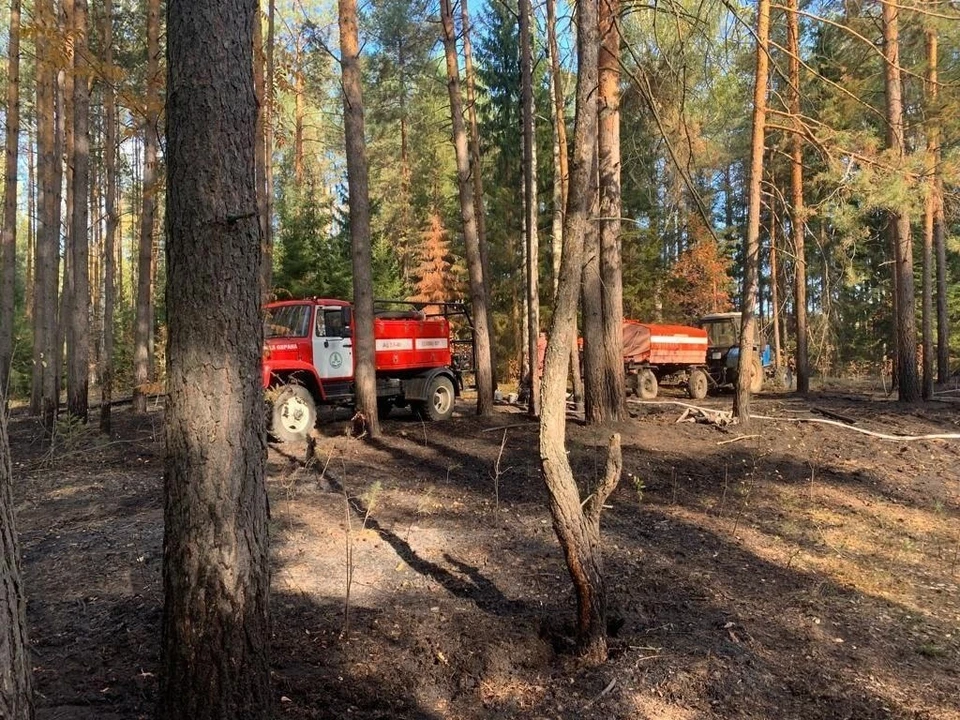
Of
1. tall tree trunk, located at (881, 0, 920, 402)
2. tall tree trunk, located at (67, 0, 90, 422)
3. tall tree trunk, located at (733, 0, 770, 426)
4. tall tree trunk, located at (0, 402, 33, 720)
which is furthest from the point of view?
tall tree trunk, located at (881, 0, 920, 402)

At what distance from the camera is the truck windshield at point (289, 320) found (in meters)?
10.5

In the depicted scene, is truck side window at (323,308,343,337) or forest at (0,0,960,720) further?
truck side window at (323,308,343,337)

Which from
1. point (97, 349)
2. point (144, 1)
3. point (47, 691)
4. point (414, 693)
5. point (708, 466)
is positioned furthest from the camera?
point (97, 349)

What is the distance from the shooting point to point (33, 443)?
393 inches

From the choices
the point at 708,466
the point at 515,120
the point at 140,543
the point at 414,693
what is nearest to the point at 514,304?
the point at 515,120

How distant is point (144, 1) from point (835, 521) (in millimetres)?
15619

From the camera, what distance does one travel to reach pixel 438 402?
1278cm

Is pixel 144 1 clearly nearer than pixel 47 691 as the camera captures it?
No

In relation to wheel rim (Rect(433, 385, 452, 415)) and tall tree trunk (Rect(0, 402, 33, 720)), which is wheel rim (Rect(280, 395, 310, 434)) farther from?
tall tree trunk (Rect(0, 402, 33, 720))

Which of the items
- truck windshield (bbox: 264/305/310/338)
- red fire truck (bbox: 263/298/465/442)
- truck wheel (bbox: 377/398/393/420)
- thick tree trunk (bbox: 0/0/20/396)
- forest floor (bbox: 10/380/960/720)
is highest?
thick tree trunk (bbox: 0/0/20/396)

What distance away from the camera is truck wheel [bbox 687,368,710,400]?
18141mm

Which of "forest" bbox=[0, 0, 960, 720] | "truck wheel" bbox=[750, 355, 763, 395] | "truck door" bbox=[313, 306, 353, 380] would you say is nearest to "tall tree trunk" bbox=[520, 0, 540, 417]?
"forest" bbox=[0, 0, 960, 720]

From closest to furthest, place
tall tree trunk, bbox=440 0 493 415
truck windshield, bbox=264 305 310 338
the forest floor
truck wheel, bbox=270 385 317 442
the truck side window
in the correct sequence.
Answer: the forest floor
truck wheel, bbox=270 385 317 442
truck windshield, bbox=264 305 310 338
the truck side window
tall tree trunk, bbox=440 0 493 415

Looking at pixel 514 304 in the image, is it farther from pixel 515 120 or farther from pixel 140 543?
pixel 140 543
